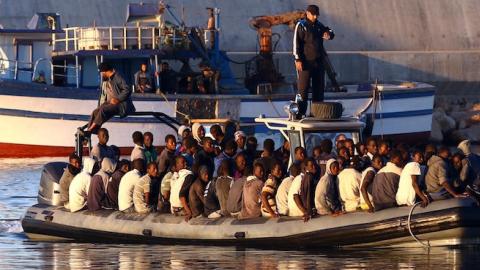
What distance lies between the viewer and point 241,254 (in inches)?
912

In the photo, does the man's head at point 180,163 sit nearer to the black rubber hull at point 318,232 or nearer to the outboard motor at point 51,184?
the black rubber hull at point 318,232

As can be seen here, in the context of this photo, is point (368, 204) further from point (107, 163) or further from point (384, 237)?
point (107, 163)

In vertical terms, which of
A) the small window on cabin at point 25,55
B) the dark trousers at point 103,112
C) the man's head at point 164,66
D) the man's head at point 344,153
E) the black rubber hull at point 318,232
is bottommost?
the black rubber hull at point 318,232

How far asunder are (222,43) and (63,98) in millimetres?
12138

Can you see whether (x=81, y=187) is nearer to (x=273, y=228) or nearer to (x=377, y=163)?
(x=273, y=228)

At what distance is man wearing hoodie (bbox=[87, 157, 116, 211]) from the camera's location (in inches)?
990

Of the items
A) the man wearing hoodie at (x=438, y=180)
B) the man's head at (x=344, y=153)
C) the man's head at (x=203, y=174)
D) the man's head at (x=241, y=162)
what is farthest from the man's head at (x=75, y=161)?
the man wearing hoodie at (x=438, y=180)

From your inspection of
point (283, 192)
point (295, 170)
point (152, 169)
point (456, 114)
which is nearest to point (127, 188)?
point (152, 169)

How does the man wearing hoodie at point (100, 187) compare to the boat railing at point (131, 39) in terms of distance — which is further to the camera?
the boat railing at point (131, 39)

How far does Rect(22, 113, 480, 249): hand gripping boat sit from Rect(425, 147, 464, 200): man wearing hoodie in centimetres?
32

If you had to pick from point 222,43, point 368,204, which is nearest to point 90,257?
point 368,204

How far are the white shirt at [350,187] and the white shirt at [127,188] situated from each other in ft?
10.3

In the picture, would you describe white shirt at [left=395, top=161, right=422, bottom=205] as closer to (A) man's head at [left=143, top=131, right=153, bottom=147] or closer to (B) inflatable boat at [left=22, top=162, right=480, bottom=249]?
(B) inflatable boat at [left=22, top=162, right=480, bottom=249]

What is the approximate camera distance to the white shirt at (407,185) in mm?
22078
